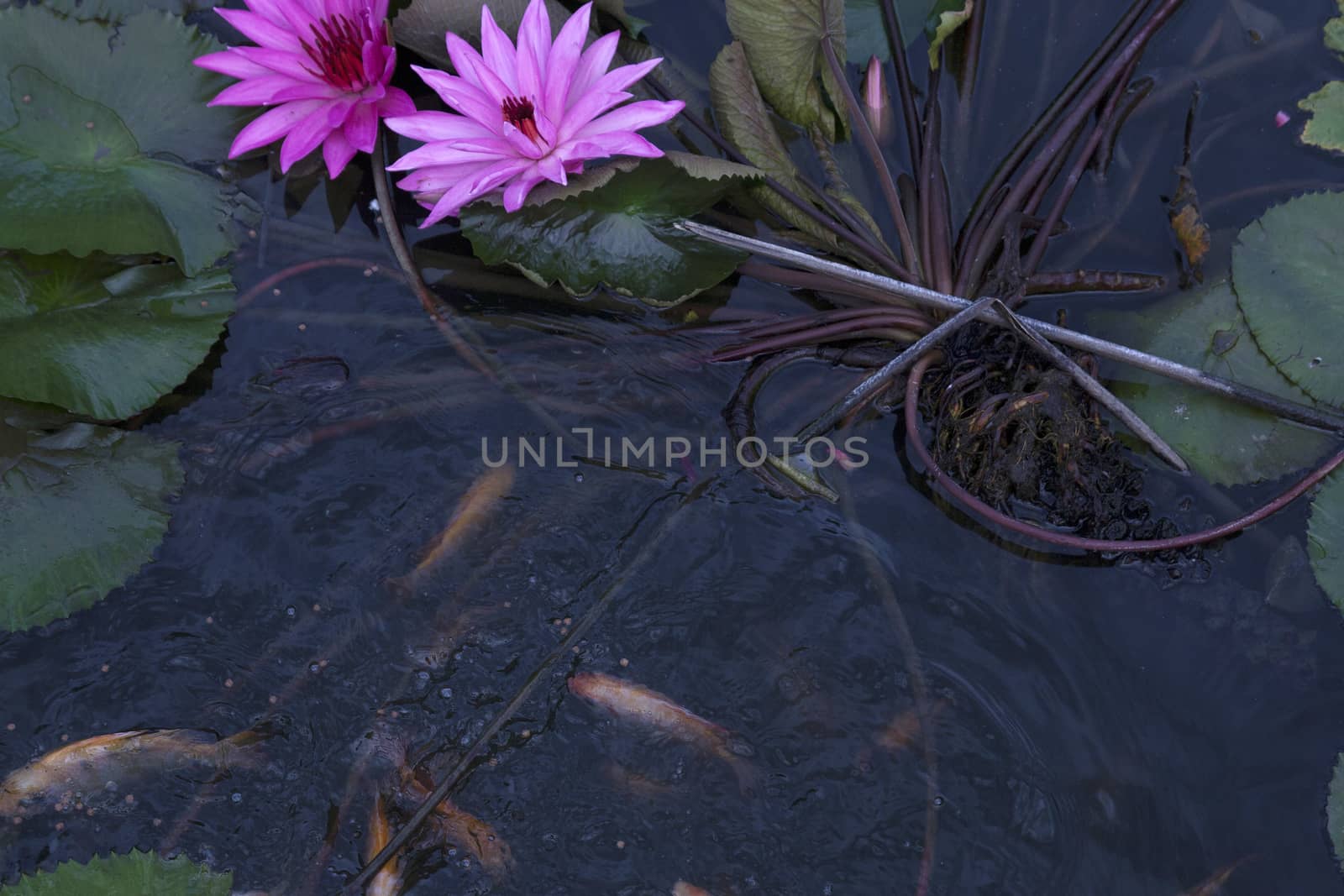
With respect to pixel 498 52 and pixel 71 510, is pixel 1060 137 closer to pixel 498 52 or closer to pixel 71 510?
pixel 498 52

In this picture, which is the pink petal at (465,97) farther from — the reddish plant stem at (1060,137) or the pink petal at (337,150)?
the reddish plant stem at (1060,137)

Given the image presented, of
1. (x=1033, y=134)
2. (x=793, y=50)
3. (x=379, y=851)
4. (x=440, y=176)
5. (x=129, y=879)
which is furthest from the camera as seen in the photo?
(x=1033, y=134)

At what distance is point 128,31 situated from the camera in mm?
2330

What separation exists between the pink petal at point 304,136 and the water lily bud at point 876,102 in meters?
1.41

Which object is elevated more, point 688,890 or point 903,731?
point 903,731

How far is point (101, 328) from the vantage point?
2.19 metres

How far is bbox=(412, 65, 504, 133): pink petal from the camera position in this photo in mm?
2088

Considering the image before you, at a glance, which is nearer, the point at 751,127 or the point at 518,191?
the point at 518,191

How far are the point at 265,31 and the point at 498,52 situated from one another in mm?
624

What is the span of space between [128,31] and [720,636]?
7.12 ft

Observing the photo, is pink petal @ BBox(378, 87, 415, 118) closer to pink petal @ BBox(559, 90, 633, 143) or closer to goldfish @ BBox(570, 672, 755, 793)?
pink petal @ BBox(559, 90, 633, 143)

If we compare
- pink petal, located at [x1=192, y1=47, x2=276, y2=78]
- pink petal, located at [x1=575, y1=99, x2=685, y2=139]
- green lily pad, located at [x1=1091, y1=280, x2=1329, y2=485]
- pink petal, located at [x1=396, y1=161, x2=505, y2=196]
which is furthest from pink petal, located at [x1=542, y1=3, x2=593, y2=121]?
green lily pad, located at [x1=1091, y1=280, x2=1329, y2=485]

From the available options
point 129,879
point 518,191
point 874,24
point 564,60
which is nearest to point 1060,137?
point 874,24

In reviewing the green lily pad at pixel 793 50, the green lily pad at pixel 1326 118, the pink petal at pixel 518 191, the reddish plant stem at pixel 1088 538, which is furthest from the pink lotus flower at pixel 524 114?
the green lily pad at pixel 1326 118
